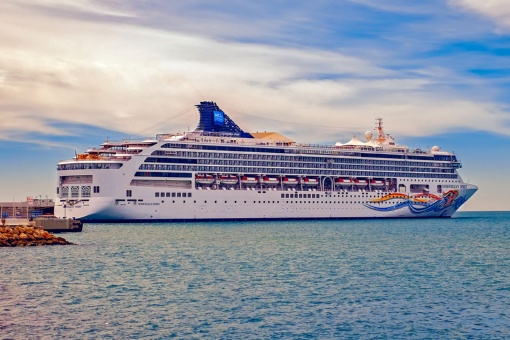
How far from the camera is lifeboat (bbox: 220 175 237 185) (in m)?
90.6

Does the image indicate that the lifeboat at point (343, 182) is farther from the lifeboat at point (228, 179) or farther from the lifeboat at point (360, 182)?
the lifeboat at point (228, 179)

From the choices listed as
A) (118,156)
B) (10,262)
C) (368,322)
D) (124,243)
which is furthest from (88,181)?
(368,322)

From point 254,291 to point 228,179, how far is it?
59.5 meters

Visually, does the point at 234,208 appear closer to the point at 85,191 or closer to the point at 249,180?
the point at 249,180

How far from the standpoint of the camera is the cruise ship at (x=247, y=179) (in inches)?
3253

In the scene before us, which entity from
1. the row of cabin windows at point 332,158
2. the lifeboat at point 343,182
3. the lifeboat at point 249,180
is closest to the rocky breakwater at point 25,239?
the row of cabin windows at point 332,158

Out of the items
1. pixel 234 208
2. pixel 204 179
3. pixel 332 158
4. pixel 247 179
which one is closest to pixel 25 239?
pixel 204 179

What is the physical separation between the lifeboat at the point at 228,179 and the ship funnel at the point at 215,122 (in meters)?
7.25

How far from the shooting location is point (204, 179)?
8850cm

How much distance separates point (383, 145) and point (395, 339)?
292 ft

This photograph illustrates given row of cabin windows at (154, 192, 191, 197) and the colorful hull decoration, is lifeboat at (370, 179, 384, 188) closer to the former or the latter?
the colorful hull decoration

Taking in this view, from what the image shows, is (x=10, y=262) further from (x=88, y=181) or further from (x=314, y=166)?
(x=314, y=166)

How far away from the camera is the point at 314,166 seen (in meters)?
100

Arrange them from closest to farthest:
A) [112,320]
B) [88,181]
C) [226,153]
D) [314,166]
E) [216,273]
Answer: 1. [112,320]
2. [216,273]
3. [88,181]
4. [226,153]
5. [314,166]
